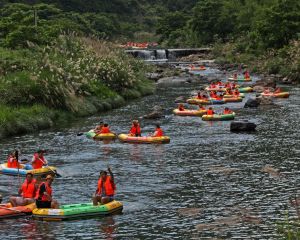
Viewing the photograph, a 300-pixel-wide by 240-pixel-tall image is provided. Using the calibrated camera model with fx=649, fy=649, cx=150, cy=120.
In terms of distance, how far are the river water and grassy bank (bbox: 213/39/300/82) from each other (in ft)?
83.0

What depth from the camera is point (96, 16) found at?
133m

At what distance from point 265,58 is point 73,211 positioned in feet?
210

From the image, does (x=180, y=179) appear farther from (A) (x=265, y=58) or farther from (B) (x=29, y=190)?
(A) (x=265, y=58)

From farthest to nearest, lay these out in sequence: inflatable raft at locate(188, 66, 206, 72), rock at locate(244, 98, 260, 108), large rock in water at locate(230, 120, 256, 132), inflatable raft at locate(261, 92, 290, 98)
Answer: inflatable raft at locate(188, 66, 206, 72) → inflatable raft at locate(261, 92, 290, 98) → rock at locate(244, 98, 260, 108) → large rock in water at locate(230, 120, 256, 132)

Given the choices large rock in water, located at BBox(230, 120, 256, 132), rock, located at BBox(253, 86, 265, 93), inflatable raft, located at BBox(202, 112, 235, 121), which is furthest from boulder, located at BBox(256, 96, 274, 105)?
large rock in water, located at BBox(230, 120, 256, 132)

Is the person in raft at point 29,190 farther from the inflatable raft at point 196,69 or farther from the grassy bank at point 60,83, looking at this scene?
the inflatable raft at point 196,69

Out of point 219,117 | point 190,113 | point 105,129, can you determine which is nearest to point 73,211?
point 105,129

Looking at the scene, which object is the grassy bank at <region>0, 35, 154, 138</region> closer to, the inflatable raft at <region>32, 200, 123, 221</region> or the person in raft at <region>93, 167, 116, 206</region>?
the person in raft at <region>93, 167, 116, 206</region>

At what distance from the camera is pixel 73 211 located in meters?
22.2

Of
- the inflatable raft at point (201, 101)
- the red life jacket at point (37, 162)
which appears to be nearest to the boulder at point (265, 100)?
the inflatable raft at point (201, 101)

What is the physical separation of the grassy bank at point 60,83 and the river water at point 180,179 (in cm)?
164

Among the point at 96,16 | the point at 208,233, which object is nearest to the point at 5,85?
the point at 208,233

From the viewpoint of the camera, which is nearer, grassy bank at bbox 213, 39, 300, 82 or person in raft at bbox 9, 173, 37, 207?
person in raft at bbox 9, 173, 37, 207

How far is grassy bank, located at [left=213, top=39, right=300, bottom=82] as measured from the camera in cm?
6955
